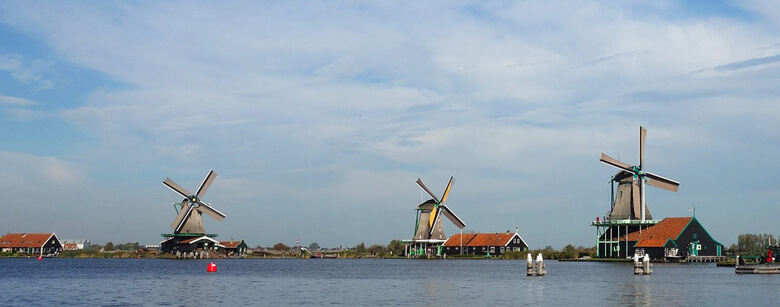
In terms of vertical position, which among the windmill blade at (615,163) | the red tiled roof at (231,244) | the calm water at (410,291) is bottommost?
the calm water at (410,291)

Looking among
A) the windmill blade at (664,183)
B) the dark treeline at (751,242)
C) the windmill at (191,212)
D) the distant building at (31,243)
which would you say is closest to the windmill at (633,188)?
the windmill blade at (664,183)

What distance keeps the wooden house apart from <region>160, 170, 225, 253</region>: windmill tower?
54.5 meters

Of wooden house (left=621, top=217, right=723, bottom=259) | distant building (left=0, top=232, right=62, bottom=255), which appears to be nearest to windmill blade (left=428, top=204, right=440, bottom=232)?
wooden house (left=621, top=217, right=723, bottom=259)

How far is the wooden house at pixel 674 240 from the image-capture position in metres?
83.7

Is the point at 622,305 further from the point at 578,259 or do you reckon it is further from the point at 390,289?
the point at 578,259

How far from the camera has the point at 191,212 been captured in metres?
108

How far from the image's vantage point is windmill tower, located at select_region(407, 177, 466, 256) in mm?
117625

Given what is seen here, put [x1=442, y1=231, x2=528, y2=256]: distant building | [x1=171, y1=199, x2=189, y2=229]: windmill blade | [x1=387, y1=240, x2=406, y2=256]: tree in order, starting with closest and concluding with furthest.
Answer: [x1=171, y1=199, x2=189, y2=229]: windmill blade
[x1=442, y1=231, x2=528, y2=256]: distant building
[x1=387, y1=240, x2=406, y2=256]: tree

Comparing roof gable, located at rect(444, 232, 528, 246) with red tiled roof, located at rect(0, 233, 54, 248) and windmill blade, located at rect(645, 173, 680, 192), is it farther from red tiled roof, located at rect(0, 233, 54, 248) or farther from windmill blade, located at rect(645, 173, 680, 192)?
red tiled roof, located at rect(0, 233, 54, 248)

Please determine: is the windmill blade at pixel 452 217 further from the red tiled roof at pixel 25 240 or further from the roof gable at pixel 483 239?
the red tiled roof at pixel 25 240

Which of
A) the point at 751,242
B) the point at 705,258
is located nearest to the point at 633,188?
the point at 705,258

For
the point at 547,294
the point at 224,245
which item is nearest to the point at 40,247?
the point at 224,245

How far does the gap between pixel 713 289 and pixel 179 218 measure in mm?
78689

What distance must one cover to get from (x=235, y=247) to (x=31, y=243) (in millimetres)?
31497
